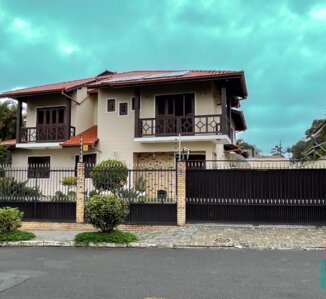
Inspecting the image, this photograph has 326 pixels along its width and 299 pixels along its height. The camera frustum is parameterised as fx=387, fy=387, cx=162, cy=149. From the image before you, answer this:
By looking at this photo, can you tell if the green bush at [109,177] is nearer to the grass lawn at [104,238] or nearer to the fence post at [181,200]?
the fence post at [181,200]

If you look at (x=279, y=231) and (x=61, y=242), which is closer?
(x=61, y=242)

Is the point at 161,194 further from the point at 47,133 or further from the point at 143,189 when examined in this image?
the point at 47,133

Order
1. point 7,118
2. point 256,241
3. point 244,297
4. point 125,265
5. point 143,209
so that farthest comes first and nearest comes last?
point 7,118 → point 143,209 → point 256,241 → point 125,265 → point 244,297

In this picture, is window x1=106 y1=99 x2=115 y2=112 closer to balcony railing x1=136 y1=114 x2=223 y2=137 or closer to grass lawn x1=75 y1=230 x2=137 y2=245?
balcony railing x1=136 y1=114 x2=223 y2=137

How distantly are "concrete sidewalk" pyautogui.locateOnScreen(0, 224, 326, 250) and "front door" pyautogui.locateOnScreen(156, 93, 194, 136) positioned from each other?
295 inches

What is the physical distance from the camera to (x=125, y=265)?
7.97 metres

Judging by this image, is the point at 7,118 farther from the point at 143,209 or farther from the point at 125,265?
the point at 125,265

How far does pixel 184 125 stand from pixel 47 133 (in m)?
8.21

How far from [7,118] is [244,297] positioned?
2761cm

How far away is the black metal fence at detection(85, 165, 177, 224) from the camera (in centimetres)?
1300

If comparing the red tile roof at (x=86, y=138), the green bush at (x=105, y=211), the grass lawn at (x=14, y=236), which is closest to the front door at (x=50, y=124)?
the red tile roof at (x=86, y=138)

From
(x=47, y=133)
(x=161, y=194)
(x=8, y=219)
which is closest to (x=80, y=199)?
(x=8, y=219)

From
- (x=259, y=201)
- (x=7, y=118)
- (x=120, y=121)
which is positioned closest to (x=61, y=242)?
(x=259, y=201)

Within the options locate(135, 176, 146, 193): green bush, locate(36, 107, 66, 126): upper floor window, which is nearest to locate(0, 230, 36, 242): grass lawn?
locate(135, 176, 146, 193): green bush
